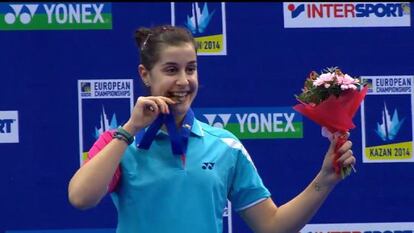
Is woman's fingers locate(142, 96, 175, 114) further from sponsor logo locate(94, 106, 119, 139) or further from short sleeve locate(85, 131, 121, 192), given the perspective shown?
sponsor logo locate(94, 106, 119, 139)

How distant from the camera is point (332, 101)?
266 centimetres

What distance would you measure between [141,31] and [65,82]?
1.45 meters

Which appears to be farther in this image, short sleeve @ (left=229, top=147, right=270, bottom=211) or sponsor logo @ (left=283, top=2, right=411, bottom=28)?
sponsor logo @ (left=283, top=2, right=411, bottom=28)

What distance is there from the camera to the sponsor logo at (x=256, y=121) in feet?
13.5

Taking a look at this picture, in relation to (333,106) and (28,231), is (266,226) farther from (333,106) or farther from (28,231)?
(28,231)

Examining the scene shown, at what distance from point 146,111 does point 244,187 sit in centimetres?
46

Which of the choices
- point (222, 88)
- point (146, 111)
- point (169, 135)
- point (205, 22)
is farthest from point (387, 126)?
point (146, 111)

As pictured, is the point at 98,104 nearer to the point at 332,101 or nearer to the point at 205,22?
the point at 205,22

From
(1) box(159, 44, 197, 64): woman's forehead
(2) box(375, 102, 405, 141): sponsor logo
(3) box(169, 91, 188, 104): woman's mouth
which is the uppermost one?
(1) box(159, 44, 197, 64): woman's forehead

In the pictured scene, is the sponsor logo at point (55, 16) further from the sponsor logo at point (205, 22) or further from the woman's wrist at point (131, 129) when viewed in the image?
the woman's wrist at point (131, 129)

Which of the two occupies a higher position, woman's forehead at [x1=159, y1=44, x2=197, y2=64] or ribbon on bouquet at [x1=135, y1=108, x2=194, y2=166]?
woman's forehead at [x1=159, y1=44, x2=197, y2=64]

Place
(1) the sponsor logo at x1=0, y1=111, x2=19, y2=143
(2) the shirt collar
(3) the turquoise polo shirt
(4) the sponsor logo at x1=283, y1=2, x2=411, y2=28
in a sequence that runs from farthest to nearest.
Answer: (4) the sponsor logo at x1=283, y1=2, x2=411, y2=28, (1) the sponsor logo at x1=0, y1=111, x2=19, y2=143, (2) the shirt collar, (3) the turquoise polo shirt

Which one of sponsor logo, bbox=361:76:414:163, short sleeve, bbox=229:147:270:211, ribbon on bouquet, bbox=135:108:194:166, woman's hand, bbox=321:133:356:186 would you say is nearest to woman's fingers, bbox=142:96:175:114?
ribbon on bouquet, bbox=135:108:194:166

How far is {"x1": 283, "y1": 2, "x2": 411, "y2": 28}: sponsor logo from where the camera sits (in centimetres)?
414
